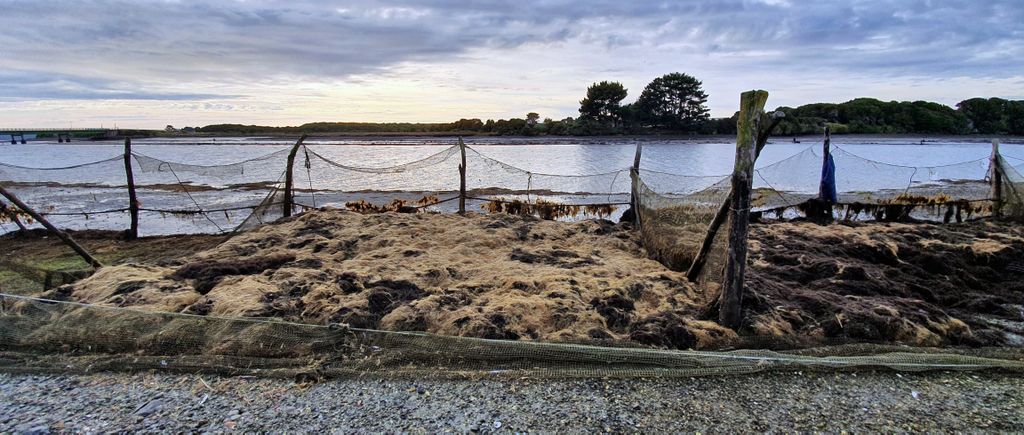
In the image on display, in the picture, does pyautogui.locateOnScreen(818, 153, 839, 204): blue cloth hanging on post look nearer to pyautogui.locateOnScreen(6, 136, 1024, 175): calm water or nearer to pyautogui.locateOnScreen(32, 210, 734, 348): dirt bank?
pyautogui.locateOnScreen(32, 210, 734, 348): dirt bank

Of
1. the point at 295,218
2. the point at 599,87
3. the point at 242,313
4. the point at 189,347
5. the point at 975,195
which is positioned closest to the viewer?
the point at 189,347

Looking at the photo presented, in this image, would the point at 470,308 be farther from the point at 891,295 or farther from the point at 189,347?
the point at 891,295

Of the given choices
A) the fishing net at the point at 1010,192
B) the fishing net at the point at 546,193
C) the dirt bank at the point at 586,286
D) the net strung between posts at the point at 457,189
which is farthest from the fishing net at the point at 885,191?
the net strung between posts at the point at 457,189

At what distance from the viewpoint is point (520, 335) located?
458 centimetres

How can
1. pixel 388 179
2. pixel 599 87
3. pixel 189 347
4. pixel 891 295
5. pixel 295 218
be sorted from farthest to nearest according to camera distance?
1. pixel 599 87
2. pixel 388 179
3. pixel 295 218
4. pixel 891 295
5. pixel 189 347

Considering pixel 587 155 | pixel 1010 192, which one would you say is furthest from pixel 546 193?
pixel 587 155

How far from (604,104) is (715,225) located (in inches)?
2649

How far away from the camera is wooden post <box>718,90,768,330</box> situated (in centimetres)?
447

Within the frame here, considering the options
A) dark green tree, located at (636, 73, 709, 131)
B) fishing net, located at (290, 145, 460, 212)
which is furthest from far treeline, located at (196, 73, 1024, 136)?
fishing net, located at (290, 145, 460, 212)

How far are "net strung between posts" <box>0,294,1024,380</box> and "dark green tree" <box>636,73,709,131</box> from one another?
68080 mm

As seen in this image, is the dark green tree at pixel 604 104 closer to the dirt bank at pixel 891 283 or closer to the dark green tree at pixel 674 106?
the dark green tree at pixel 674 106

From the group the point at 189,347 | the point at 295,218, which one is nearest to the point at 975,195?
the point at 295,218

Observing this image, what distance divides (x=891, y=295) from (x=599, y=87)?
66671mm

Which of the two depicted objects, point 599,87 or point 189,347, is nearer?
point 189,347
